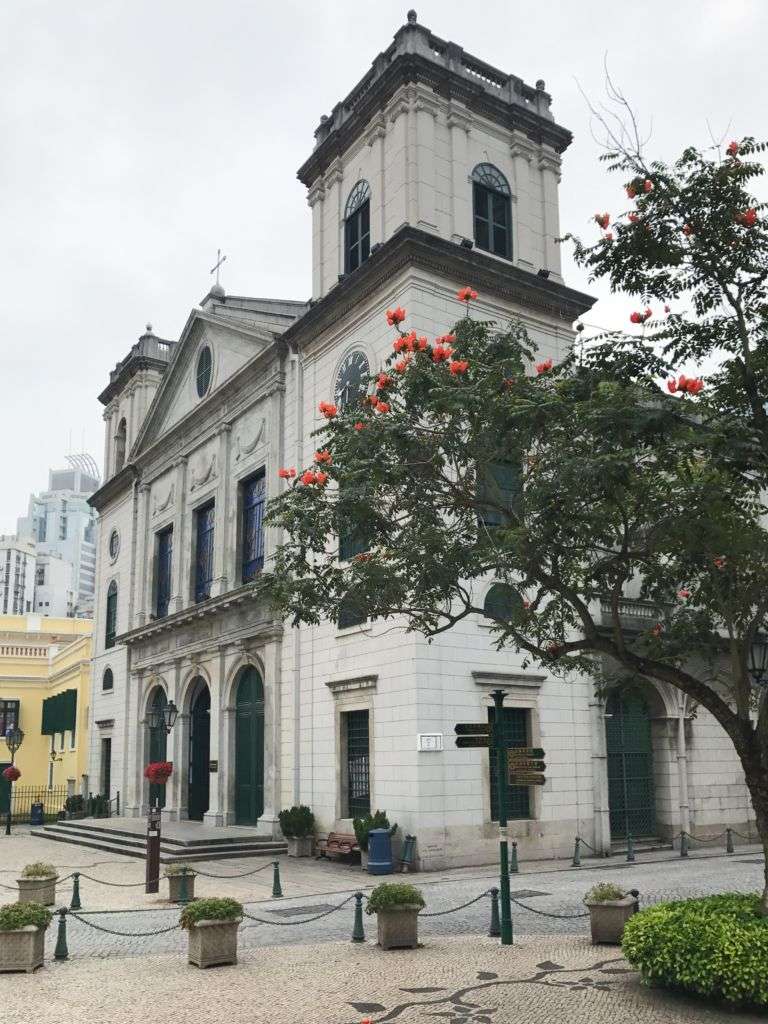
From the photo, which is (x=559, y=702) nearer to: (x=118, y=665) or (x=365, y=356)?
(x=365, y=356)

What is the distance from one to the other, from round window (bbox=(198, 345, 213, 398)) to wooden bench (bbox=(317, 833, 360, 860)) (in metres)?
15.8

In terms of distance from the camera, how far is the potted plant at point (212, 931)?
38.1 ft

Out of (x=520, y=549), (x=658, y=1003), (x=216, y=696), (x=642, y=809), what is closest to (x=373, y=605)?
(x=520, y=549)

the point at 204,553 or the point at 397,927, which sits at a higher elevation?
the point at 204,553

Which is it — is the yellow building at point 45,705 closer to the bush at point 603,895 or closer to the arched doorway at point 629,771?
the arched doorway at point 629,771

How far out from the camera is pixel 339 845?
21891mm

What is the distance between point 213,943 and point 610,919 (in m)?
4.83

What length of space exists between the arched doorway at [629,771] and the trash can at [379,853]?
265 inches

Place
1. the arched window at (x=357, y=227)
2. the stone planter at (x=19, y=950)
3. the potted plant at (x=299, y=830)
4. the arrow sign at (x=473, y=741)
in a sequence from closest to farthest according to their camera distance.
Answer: the stone planter at (x=19, y=950), the arrow sign at (x=473, y=741), the potted plant at (x=299, y=830), the arched window at (x=357, y=227)

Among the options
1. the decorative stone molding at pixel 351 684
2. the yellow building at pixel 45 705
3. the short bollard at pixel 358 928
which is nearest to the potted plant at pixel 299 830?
the decorative stone molding at pixel 351 684

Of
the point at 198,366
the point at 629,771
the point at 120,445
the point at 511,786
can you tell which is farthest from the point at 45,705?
the point at 511,786

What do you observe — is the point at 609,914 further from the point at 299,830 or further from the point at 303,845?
the point at 303,845

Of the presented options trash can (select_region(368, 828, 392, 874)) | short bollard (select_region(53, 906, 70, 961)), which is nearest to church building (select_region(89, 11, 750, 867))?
trash can (select_region(368, 828, 392, 874))

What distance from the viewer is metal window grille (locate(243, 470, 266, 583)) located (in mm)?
28469
